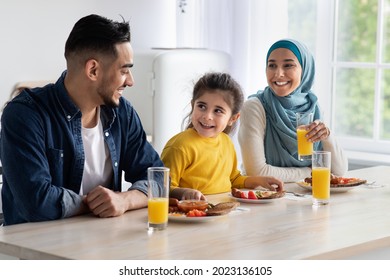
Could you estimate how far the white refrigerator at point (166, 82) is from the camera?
15.6ft

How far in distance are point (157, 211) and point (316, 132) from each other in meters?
1.06

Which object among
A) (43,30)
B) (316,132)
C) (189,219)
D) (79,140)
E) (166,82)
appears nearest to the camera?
(189,219)

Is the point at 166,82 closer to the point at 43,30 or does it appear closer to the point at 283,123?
the point at 43,30

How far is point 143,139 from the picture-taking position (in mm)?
2816

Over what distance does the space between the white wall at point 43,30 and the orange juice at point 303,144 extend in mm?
1948

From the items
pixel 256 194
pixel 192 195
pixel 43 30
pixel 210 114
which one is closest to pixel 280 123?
pixel 210 114

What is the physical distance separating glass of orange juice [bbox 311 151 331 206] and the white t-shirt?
0.66 meters

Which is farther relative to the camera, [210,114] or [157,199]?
[210,114]

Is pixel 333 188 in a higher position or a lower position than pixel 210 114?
lower

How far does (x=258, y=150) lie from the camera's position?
3.25m

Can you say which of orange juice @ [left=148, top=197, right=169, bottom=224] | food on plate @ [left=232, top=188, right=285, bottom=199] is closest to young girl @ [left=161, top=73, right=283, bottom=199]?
food on plate @ [left=232, top=188, right=285, bottom=199]

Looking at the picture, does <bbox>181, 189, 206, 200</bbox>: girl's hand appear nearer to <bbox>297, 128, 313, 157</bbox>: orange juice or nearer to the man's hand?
the man's hand

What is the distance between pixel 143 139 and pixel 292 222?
2.19ft

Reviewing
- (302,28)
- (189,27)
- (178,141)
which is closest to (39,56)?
(189,27)
